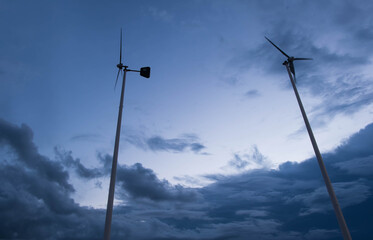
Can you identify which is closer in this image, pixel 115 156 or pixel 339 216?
pixel 339 216

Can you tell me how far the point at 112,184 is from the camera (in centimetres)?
2259

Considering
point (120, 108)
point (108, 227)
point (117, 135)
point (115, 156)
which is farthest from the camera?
point (120, 108)

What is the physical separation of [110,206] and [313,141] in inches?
896

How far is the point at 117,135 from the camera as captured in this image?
84.5 ft

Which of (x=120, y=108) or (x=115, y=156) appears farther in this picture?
(x=120, y=108)

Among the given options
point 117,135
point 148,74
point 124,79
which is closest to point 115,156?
point 117,135

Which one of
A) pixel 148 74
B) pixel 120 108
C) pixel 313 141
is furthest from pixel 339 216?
pixel 148 74

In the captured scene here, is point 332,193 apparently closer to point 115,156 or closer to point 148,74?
point 115,156

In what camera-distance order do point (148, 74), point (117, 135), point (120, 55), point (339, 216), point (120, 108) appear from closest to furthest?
point (339, 216), point (117, 135), point (120, 108), point (148, 74), point (120, 55)

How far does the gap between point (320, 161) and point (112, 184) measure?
21.8m

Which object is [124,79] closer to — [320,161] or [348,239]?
[320,161]

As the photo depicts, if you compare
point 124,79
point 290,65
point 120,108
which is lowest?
point 120,108

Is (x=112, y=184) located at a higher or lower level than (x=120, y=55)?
lower

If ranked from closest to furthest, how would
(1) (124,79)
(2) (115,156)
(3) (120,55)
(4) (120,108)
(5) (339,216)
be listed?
(5) (339,216), (2) (115,156), (4) (120,108), (1) (124,79), (3) (120,55)
